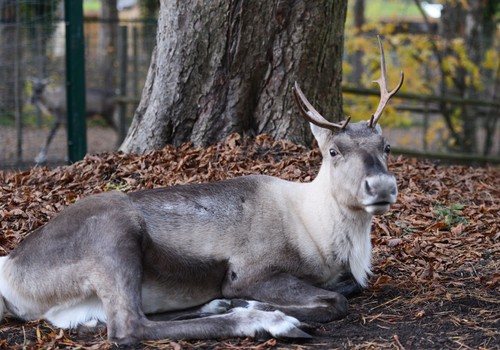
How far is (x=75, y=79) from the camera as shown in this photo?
8.30 meters

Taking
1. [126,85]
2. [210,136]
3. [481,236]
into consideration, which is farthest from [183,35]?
[126,85]

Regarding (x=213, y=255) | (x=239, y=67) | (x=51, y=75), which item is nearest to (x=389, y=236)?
(x=213, y=255)

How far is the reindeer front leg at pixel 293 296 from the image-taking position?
4.03 m

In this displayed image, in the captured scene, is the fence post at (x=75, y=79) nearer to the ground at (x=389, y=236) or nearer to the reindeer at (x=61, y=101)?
the ground at (x=389, y=236)

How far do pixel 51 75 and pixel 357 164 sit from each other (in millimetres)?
10606

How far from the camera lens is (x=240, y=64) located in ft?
20.8

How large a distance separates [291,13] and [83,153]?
323cm

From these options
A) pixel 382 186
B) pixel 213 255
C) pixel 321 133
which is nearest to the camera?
pixel 382 186

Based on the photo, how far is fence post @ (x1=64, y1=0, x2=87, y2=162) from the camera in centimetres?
823

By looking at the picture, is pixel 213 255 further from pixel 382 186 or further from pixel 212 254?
pixel 382 186

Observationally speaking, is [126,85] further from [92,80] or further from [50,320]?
[50,320]

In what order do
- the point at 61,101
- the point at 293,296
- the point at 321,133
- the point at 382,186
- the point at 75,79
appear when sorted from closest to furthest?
1. the point at 382,186
2. the point at 293,296
3. the point at 321,133
4. the point at 75,79
5. the point at 61,101

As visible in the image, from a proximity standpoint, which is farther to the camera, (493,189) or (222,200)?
(493,189)

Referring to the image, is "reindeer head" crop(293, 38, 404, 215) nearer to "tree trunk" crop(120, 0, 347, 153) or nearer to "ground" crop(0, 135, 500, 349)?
"ground" crop(0, 135, 500, 349)
